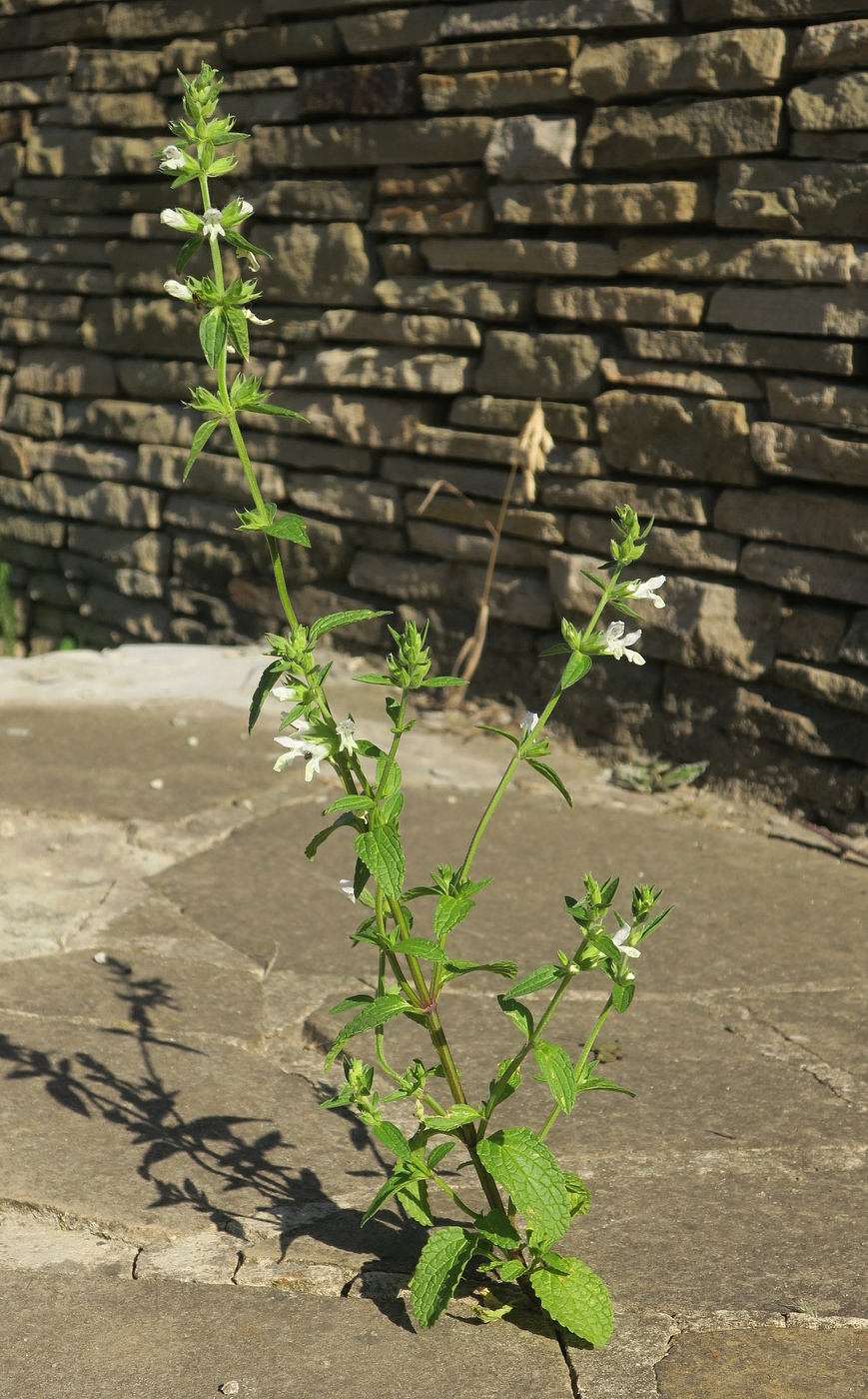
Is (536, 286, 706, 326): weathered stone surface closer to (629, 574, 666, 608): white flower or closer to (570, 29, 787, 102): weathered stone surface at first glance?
(570, 29, 787, 102): weathered stone surface

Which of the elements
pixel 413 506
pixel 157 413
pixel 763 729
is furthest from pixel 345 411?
pixel 763 729

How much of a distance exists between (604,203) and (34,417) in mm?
2783

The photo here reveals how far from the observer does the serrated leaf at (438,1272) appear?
146 cm

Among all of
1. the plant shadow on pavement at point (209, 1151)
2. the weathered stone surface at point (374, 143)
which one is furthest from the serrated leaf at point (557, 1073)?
the weathered stone surface at point (374, 143)

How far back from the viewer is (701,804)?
10.9ft

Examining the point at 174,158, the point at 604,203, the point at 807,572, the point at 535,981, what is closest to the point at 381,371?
the point at 604,203

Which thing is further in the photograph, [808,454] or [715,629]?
[715,629]

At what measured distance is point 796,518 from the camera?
3080 millimetres

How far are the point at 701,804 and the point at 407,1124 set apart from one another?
5.10ft

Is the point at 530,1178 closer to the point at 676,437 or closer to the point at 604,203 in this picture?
the point at 676,437

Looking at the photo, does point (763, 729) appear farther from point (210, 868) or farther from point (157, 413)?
point (157, 413)

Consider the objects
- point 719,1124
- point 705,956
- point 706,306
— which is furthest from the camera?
point 706,306

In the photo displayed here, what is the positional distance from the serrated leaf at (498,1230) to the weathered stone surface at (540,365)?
93.9 inches

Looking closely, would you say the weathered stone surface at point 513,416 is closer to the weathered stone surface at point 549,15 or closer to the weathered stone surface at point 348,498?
the weathered stone surface at point 348,498
